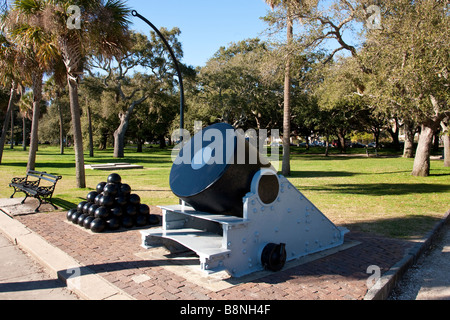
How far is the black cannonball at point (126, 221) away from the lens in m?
6.62

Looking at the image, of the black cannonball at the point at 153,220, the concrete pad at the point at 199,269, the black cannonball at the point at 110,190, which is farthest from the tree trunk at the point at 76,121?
the concrete pad at the point at 199,269

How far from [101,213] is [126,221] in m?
0.47

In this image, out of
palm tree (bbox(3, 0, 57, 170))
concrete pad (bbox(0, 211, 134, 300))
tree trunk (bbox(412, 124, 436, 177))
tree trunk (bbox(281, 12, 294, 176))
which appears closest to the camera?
concrete pad (bbox(0, 211, 134, 300))

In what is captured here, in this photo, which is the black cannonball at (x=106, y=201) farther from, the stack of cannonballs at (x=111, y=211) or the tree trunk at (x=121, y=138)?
the tree trunk at (x=121, y=138)

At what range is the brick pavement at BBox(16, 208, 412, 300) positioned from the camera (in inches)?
149

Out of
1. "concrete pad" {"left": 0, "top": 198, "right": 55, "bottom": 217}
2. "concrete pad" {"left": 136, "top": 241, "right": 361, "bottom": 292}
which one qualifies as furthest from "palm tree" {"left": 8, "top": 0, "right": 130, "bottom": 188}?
"concrete pad" {"left": 136, "top": 241, "right": 361, "bottom": 292}

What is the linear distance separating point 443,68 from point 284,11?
6836 millimetres

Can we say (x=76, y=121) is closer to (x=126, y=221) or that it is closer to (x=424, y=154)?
(x=126, y=221)

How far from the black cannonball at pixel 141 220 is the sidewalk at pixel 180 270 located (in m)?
0.44

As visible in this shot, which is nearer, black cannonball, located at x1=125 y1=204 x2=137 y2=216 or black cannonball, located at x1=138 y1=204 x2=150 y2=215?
black cannonball, located at x1=125 y1=204 x2=137 y2=216

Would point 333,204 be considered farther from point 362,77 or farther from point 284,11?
point 284,11

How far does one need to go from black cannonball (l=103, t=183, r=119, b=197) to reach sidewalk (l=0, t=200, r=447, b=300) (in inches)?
28.3

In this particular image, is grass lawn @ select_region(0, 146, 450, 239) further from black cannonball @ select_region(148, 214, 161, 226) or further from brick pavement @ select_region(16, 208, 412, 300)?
black cannonball @ select_region(148, 214, 161, 226)

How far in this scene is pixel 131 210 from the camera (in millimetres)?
6734
